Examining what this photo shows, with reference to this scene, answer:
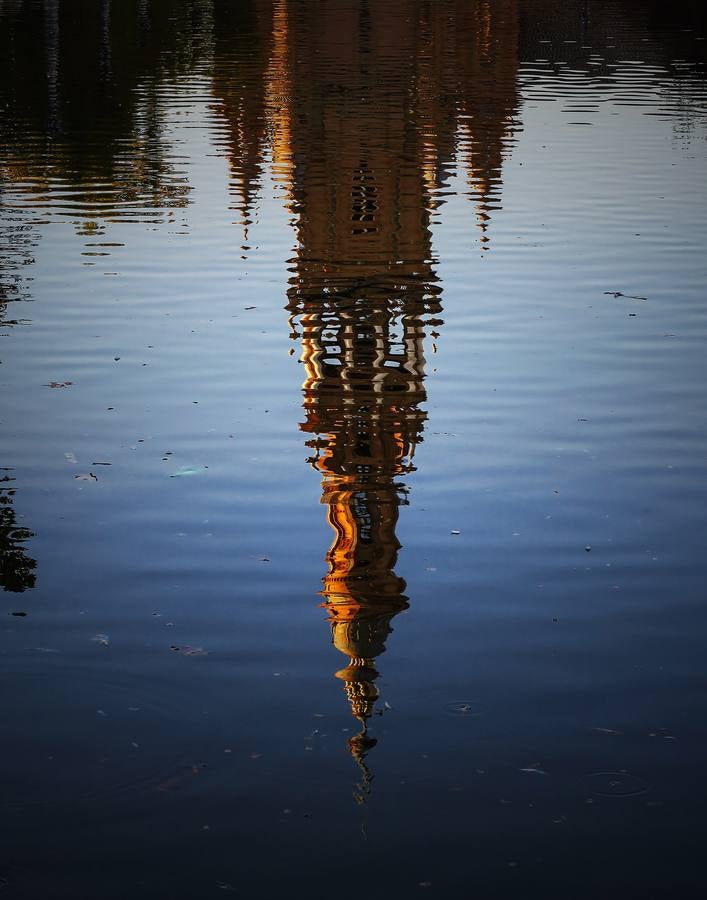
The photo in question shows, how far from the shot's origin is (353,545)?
11828 mm

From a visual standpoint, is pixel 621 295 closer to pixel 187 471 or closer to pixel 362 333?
pixel 362 333

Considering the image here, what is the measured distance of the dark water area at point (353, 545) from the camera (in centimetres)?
844

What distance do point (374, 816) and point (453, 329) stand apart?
14.2 meters

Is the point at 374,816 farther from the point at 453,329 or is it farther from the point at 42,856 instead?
the point at 453,329

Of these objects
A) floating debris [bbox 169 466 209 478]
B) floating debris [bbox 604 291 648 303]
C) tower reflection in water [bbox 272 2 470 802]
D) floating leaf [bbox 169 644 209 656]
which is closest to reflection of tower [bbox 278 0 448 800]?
tower reflection in water [bbox 272 2 470 802]

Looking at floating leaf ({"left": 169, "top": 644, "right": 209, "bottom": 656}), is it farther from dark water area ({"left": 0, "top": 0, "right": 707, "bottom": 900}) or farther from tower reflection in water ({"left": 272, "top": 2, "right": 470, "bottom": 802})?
tower reflection in water ({"left": 272, "top": 2, "right": 470, "bottom": 802})

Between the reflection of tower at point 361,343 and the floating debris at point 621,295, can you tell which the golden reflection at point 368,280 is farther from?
the floating debris at point 621,295

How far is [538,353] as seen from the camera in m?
20.8

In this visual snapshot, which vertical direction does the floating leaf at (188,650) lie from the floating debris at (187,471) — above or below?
above

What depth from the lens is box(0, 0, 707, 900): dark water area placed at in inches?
332

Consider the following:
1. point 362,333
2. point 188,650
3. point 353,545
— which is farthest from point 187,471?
point 362,333

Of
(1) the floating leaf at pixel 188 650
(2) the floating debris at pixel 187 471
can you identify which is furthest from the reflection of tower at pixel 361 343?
(2) the floating debris at pixel 187 471

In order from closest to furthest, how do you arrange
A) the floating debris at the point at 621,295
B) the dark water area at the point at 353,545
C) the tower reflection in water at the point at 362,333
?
the dark water area at the point at 353,545 < the tower reflection in water at the point at 362,333 < the floating debris at the point at 621,295

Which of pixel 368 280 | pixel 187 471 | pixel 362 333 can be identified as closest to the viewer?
pixel 187 471
